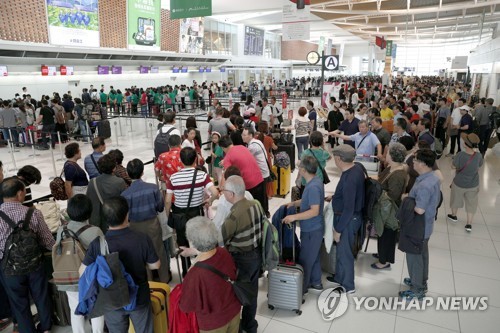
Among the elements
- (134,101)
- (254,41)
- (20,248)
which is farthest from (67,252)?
(254,41)

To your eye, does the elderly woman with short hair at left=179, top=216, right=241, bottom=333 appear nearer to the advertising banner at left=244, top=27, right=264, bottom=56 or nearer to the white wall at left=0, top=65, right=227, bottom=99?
the white wall at left=0, top=65, right=227, bottom=99

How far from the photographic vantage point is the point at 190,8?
9.72 metres

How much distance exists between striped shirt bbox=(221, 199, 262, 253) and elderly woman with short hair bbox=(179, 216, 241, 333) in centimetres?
41

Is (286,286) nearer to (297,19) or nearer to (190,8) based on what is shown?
(190,8)

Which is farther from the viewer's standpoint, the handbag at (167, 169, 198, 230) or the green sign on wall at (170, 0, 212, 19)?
the green sign on wall at (170, 0, 212, 19)

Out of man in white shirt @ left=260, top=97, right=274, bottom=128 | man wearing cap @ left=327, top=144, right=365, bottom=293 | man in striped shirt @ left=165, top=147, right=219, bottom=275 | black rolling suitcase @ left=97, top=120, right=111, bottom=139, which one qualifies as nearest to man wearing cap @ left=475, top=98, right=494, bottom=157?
man in white shirt @ left=260, top=97, right=274, bottom=128

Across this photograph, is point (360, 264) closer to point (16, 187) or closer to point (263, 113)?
point (16, 187)

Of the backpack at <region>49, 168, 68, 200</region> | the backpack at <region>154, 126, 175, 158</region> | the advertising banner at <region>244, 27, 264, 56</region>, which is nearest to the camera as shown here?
the backpack at <region>49, 168, 68, 200</region>

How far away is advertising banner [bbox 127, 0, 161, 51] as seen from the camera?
2264cm

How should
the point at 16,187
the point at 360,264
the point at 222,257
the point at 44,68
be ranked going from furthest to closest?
1. the point at 44,68
2. the point at 360,264
3. the point at 16,187
4. the point at 222,257

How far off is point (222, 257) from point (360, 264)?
2880 millimetres

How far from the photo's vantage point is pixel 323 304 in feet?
12.3

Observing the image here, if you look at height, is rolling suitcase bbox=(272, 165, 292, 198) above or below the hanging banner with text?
below

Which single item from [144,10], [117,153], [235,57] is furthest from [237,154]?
[235,57]
